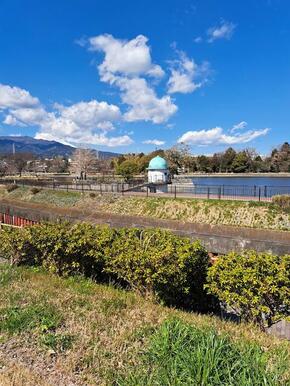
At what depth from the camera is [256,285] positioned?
4.53 m

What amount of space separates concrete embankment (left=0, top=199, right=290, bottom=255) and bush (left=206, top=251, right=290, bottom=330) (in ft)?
14.6

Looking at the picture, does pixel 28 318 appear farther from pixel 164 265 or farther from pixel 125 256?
pixel 164 265

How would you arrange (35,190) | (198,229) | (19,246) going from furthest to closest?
(35,190) < (198,229) < (19,246)

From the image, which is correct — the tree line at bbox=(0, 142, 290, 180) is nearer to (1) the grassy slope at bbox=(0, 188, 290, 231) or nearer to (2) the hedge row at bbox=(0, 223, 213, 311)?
(1) the grassy slope at bbox=(0, 188, 290, 231)

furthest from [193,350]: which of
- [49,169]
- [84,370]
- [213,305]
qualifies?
[49,169]

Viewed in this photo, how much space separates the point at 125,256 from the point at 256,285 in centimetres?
219

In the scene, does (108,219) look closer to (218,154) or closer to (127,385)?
(127,385)

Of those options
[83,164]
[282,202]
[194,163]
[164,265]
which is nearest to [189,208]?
[282,202]

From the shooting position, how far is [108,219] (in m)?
14.2

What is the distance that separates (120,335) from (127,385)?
97 centimetres

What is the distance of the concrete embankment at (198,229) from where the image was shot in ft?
31.4

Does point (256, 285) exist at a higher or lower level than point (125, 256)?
lower

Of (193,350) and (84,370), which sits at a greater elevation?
(193,350)

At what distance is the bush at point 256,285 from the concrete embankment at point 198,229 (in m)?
4.46
